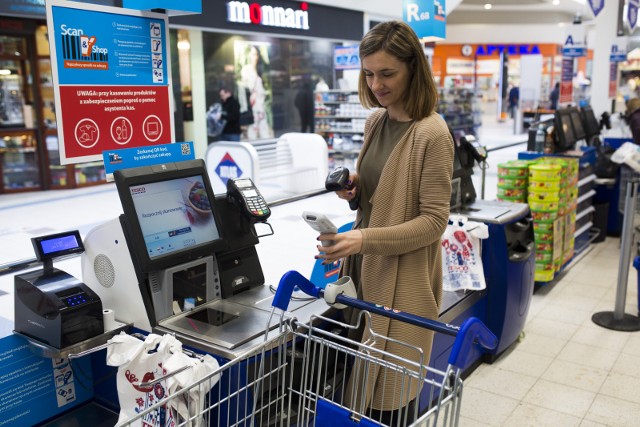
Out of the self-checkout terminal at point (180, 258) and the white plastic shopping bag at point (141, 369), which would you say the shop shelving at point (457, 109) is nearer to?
the self-checkout terminal at point (180, 258)

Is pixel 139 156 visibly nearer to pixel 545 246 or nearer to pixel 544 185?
pixel 544 185

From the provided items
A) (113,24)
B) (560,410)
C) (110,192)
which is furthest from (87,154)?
(110,192)

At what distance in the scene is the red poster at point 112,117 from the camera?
2816 mm

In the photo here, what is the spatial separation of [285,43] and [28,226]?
822cm

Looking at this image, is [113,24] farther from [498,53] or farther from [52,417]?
[498,53]

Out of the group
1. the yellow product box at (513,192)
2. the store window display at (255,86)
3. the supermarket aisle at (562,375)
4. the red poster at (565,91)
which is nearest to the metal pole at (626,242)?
the supermarket aisle at (562,375)

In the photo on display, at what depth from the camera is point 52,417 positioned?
7.34ft

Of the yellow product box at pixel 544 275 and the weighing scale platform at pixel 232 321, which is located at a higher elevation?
the weighing scale platform at pixel 232 321

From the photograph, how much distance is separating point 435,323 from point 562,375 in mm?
2510

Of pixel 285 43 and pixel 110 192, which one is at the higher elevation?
pixel 285 43

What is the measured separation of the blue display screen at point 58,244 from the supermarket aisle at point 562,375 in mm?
2131

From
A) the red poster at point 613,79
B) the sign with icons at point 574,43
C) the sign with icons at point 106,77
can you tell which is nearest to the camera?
the sign with icons at point 106,77

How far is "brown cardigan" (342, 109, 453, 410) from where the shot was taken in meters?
1.81

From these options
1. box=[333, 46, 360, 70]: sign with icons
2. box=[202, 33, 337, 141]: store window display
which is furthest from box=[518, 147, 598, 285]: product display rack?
box=[202, 33, 337, 141]: store window display
